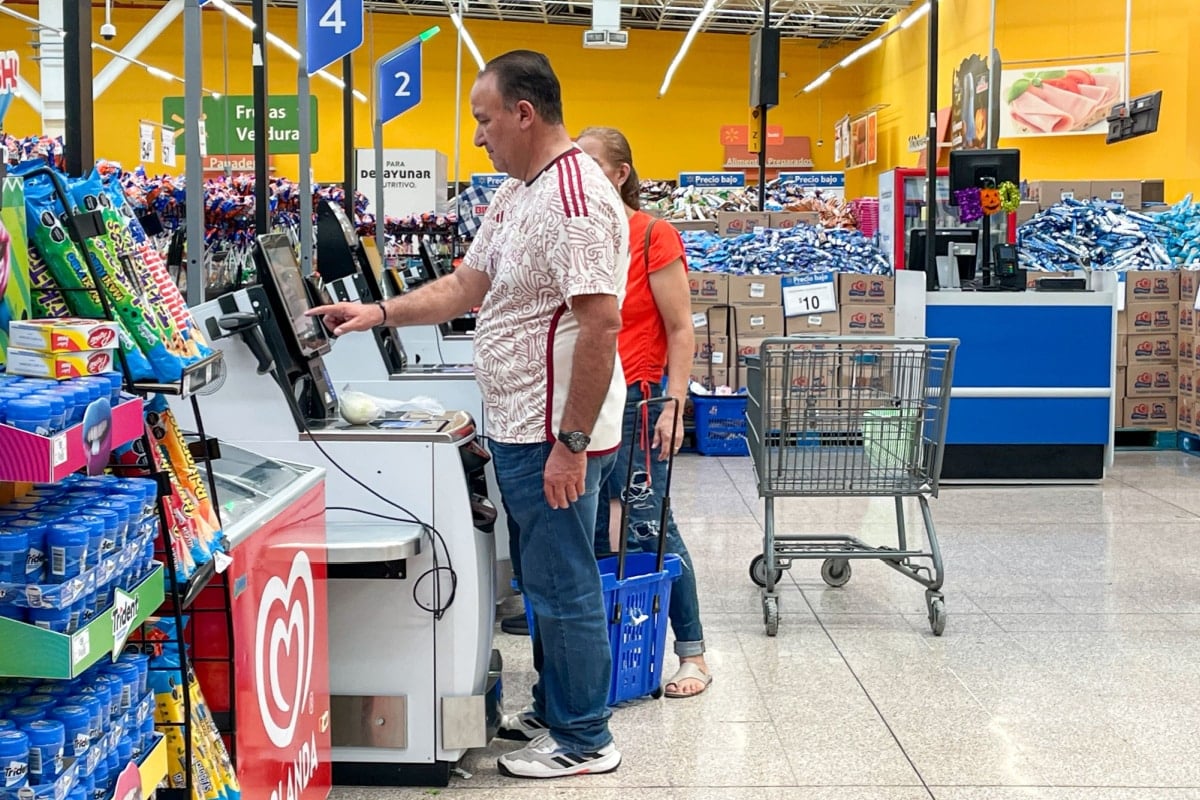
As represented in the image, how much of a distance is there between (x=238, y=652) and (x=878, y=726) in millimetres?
1950

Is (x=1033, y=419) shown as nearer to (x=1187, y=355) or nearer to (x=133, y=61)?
(x=1187, y=355)

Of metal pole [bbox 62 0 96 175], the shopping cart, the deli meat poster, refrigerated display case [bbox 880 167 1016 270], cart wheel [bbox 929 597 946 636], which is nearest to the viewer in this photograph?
metal pole [bbox 62 0 96 175]

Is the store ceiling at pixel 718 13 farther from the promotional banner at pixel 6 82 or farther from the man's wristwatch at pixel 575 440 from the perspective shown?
the man's wristwatch at pixel 575 440

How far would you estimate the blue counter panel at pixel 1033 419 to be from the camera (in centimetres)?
755

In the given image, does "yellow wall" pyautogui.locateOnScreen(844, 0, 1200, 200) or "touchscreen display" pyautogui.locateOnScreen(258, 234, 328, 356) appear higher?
"yellow wall" pyautogui.locateOnScreen(844, 0, 1200, 200)

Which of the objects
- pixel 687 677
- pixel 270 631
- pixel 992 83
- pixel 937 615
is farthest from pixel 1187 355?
pixel 270 631

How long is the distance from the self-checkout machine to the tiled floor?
723mm

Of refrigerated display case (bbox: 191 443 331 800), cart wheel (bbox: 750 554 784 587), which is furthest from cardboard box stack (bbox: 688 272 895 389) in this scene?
refrigerated display case (bbox: 191 443 331 800)

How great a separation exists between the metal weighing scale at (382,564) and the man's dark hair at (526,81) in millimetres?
655

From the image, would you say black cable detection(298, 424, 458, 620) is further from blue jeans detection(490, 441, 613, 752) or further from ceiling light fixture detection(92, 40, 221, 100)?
ceiling light fixture detection(92, 40, 221, 100)

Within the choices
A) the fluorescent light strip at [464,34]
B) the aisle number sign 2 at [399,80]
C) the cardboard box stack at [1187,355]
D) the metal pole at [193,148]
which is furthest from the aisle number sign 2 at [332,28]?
the fluorescent light strip at [464,34]

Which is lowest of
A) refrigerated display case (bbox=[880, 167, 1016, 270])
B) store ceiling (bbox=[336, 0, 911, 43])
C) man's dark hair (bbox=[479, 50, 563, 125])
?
man's dark hair (bbox=[479, 50, 563, 125])

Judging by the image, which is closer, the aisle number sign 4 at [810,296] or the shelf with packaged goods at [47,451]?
the shelf with packaged goods at [47,451]

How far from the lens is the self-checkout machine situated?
4.58m
